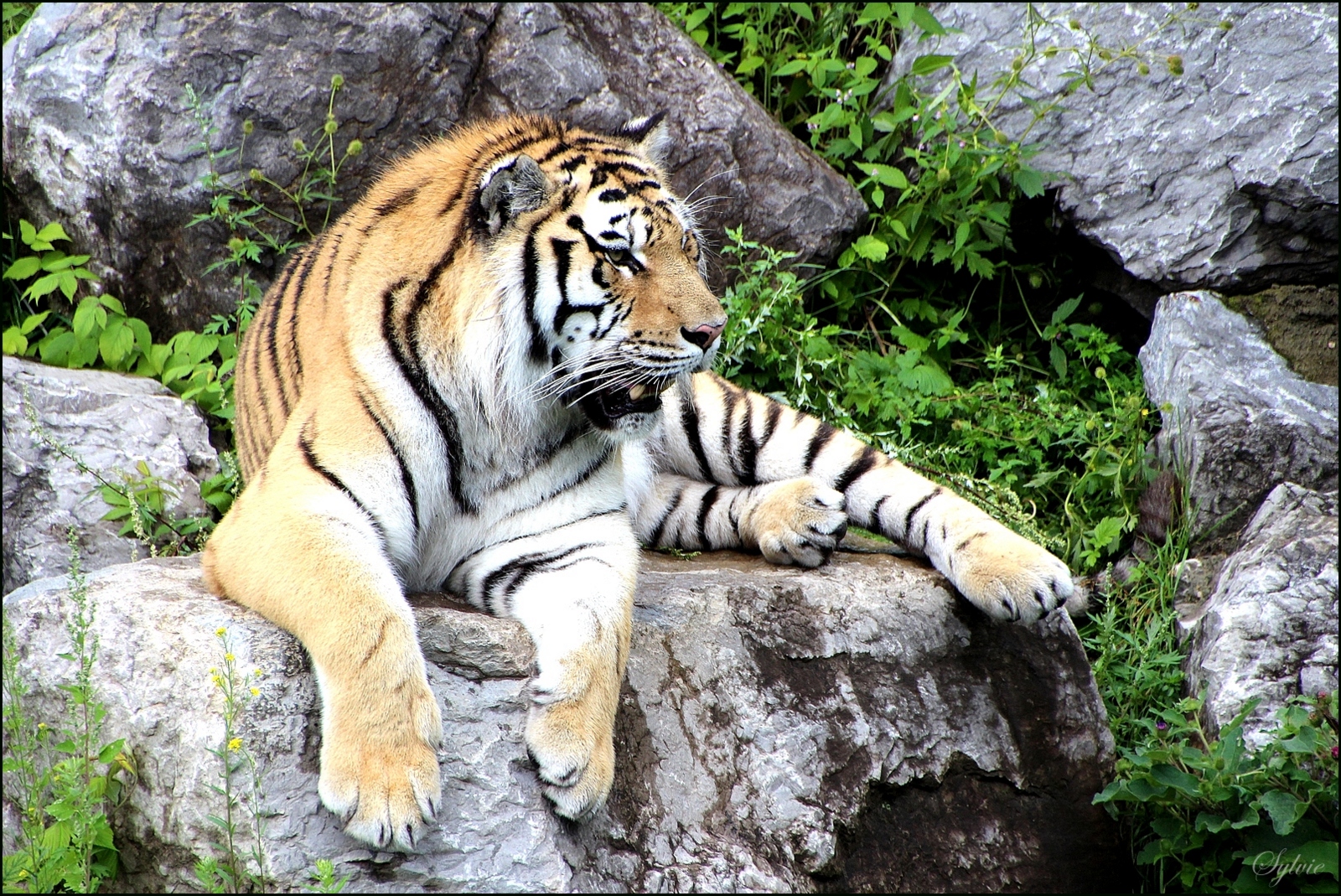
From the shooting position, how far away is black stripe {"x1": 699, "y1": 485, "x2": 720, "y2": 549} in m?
3.56

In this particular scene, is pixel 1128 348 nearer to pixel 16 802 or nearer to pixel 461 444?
pixel 461 444

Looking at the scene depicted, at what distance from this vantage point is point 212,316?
4.46 m

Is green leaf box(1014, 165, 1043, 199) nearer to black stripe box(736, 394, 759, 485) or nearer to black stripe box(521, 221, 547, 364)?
black stripe box(736, 394, 759, 485)

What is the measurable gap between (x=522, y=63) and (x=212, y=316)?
1.63 meters

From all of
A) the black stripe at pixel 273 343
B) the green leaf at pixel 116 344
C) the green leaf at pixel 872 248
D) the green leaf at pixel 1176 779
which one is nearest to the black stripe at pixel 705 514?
the black stripe at pixel 273 343

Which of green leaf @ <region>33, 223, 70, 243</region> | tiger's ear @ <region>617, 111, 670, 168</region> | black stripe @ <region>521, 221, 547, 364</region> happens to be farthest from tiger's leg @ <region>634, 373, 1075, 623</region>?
green leaf @ <region>33, 223, 70, 243</region>

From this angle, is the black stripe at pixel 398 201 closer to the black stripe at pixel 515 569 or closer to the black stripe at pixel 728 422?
the black stripe at pixel 515 569

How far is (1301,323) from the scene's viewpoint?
4.23 metres

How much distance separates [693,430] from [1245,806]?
1910 millimetres

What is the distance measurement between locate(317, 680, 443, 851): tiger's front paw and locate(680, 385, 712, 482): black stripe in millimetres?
1736

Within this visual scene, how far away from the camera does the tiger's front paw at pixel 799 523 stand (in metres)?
3.16

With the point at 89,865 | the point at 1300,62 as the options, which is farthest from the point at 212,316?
the point at 1300,62

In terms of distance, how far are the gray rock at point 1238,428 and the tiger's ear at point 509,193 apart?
97.7 inches

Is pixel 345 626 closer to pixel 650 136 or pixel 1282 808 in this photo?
pixel 650 136
